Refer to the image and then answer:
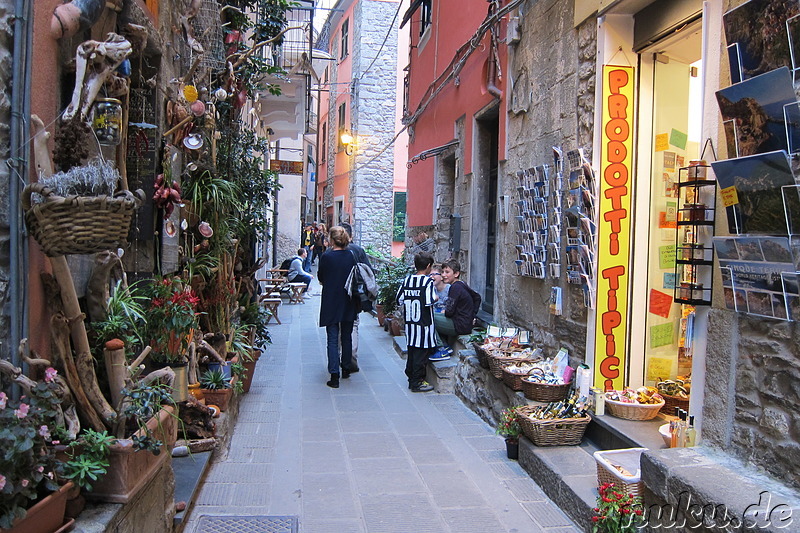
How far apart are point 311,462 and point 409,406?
6.29 ft

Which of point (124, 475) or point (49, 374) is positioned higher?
point (49, 374)

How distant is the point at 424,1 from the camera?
38.2 feet

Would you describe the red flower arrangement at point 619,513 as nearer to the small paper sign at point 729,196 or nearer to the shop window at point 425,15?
the small paper sign at point 729,196

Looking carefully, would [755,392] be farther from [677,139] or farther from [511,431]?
[677,139]

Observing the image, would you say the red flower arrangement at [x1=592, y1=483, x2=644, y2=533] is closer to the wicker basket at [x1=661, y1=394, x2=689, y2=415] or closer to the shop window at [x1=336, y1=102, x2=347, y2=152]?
the wicker basket at [x1=661, y1=394, x2=689, y2=415]

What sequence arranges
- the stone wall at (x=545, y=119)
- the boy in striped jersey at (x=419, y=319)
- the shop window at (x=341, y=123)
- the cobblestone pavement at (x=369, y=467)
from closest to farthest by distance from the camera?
the cobblestone pavement at (x=369, y=467) < the stone wall at (x=545, y=119) < the boy in striped jersey at (x=419, y=319) < the shop window at (x=341, y=123)

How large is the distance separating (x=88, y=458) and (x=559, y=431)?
303 centimetres

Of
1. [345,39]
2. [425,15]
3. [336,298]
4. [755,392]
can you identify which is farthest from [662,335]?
[345,39]

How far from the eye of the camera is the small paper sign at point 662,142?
469cm

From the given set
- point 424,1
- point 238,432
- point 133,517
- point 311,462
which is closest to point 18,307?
point 133,517

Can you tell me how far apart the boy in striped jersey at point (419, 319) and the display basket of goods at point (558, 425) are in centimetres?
251

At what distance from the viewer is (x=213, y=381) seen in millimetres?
5199

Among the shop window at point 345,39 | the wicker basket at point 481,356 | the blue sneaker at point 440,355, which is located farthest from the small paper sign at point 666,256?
the shop window at point 345,39

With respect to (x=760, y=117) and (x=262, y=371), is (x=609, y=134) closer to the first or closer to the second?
(x=760, y=117)
